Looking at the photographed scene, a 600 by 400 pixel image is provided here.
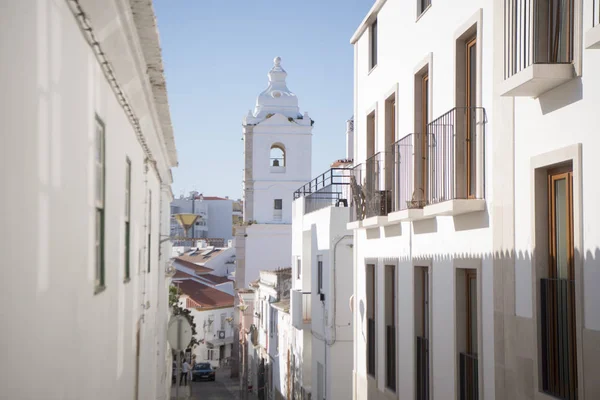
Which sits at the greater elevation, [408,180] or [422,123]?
[422,123]

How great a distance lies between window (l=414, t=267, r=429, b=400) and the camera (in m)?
11.5

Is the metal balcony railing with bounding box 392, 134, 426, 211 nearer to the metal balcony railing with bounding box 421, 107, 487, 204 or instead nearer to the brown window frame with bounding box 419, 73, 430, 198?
the brown window frame with bounding box 419, 73, 430, 198

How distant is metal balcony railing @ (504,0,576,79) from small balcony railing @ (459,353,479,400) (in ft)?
12.2

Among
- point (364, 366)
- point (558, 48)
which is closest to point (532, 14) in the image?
point (558, 48)

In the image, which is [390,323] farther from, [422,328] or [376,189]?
[376,189]

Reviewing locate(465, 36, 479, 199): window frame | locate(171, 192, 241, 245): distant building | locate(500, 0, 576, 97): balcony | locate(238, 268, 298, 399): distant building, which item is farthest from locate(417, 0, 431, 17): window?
locate(171, 192, 241, 245): distant building

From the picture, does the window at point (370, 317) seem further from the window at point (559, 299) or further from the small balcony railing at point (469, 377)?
the window at point (559, 299)

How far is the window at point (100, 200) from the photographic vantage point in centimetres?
656

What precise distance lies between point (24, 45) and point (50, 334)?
1563mm

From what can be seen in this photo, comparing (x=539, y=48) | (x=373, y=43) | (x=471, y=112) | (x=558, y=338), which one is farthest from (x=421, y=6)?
(x=558, y=338)

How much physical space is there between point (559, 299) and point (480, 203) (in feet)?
6.52

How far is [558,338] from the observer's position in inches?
286

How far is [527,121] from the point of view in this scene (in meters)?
7.92

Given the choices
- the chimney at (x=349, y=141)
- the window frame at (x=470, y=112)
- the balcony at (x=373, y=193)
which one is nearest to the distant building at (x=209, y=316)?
the chimney at (x=349, y=141)
